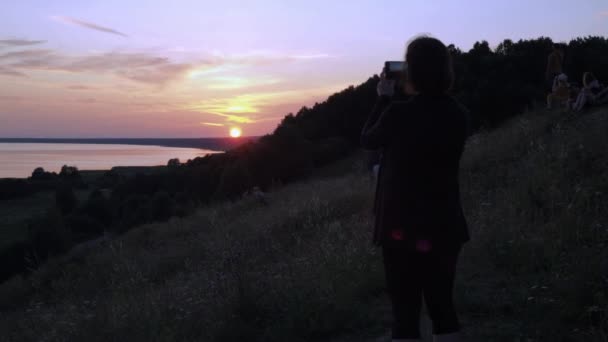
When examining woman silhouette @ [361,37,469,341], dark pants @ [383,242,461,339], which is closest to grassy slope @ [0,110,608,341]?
dark pants @ [383,242,461,339]

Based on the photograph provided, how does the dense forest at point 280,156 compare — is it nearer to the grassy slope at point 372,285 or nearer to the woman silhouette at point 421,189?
the grassy slope at point 372,285

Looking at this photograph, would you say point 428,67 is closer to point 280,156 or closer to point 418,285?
point 418,285

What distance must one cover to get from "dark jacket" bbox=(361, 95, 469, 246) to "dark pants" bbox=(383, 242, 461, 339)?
75 millimetres

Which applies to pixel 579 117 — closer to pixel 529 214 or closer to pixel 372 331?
pixel 529 214

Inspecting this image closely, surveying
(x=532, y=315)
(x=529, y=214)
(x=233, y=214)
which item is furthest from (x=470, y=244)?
(x=233, y=214)

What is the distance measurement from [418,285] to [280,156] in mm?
35613

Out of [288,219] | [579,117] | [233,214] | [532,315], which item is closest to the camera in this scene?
[532,315]

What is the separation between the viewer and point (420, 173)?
2631mm

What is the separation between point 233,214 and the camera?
14641mm

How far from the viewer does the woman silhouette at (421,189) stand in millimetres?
2625

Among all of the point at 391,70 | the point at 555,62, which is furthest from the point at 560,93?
the point at 391,70

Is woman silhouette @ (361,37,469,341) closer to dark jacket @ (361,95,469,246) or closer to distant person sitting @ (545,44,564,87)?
dark jacket @ (361,95,469,246)

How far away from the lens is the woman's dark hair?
2.73m

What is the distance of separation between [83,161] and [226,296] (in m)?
78.9
